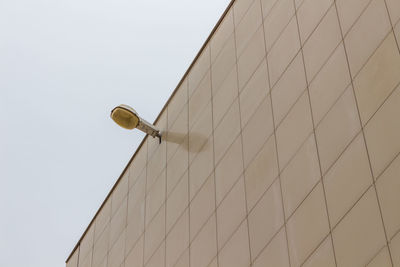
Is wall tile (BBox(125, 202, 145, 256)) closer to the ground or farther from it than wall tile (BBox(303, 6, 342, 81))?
closer to the ground

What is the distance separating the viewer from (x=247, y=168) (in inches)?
473

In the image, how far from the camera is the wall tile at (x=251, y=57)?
42.6 feet

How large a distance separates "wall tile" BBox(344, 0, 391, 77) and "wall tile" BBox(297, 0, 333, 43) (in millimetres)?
1097

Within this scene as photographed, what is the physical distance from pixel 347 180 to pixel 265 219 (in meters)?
2.02

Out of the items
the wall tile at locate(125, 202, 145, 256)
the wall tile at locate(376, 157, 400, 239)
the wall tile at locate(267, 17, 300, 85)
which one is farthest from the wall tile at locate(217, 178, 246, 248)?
the wall tile at locate(125, 202, 145, 256)

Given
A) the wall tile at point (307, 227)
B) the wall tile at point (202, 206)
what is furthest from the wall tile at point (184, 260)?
the wall tile at point (307, 227)

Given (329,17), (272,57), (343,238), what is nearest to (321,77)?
(329,17)

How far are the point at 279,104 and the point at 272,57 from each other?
3.90 ft

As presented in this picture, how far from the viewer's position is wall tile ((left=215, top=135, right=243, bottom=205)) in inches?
488

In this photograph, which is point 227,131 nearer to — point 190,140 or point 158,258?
point 190,140

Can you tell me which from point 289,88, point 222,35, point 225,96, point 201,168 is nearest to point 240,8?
point 222,35

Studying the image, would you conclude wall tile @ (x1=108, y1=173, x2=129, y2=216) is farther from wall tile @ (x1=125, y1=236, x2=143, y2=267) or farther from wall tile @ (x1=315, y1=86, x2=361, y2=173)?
wall tile @ (x1=315, y1=86, x2=361, y2=173)

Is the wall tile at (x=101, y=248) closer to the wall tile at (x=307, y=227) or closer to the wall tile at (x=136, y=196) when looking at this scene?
the wall tile at (x=136, y=196)

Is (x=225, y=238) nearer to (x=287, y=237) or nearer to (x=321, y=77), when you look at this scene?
(x=287, y=237)
